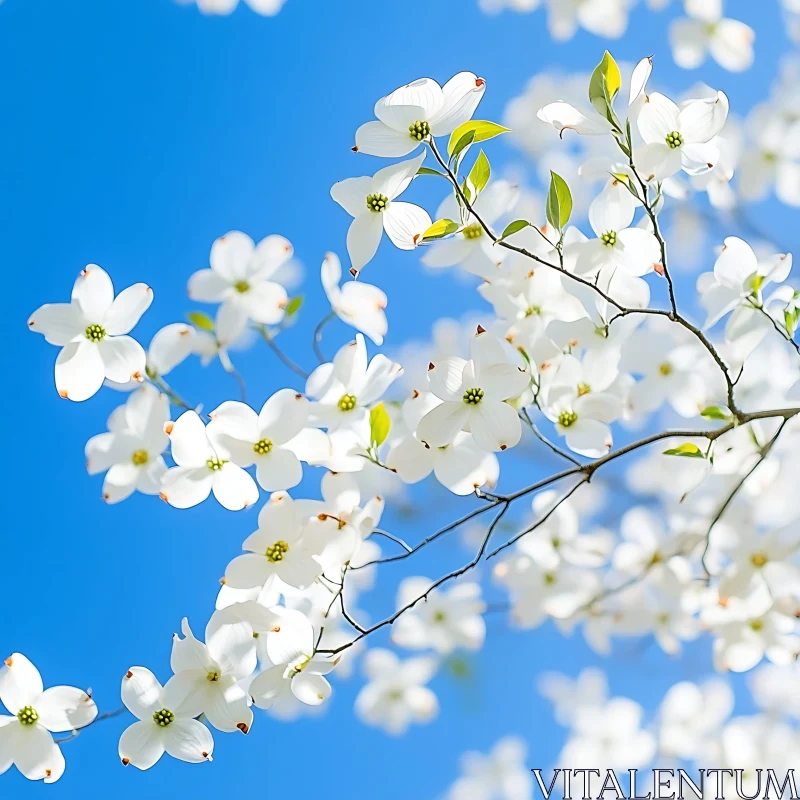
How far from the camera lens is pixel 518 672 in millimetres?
1370

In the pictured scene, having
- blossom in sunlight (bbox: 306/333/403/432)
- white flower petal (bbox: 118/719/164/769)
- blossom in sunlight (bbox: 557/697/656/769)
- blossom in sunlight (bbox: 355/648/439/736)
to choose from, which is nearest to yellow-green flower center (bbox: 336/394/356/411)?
blossom in sunlight (bbox: 306/333/403/432)

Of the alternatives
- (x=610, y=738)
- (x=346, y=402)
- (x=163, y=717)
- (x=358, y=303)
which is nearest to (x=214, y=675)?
(x=163, y=717)

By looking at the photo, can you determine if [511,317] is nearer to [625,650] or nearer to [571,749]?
[625,650]

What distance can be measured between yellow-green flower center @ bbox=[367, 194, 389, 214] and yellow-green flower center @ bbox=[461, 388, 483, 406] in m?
0.17

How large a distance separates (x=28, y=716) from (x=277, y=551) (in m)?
0.27

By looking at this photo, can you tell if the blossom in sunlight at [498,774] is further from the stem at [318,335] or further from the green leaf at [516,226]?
the green leaf at [516,226]

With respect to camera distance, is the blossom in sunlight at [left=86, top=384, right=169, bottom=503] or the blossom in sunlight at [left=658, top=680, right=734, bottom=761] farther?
the blossom in sunlight at [left=658, top=680, right=734, bottom=761]

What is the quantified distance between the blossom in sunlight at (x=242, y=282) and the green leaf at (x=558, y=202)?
396mm

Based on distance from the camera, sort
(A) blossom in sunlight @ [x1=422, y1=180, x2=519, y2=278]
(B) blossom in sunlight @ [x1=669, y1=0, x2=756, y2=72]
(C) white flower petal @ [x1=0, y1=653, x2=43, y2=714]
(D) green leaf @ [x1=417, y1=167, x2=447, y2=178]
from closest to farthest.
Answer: (D) green leaf @ [x1=417, y1=167, x2=447, y2=178], (C) white flower petal @ [x1=0, y1=653, x2=43, y2=714], (A) blossom in sunlight @ [x1=422, y1=180, x2=519, y2=278], (B) blossom in sunlight @ [x1=669, y1=0, x2=756, y2=72]

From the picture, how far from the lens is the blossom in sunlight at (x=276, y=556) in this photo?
69 centimetres

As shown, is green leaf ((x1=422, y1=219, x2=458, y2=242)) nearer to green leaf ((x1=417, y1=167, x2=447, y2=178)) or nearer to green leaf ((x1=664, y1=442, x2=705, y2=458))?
green leaf ((x1=417, y1=167, x2=447, y2=178))

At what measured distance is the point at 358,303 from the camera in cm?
84

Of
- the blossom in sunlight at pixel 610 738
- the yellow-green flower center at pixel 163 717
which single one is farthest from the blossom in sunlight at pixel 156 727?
the blossom in sunlight at pixel 610 738

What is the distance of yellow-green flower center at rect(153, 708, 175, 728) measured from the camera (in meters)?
0.69
